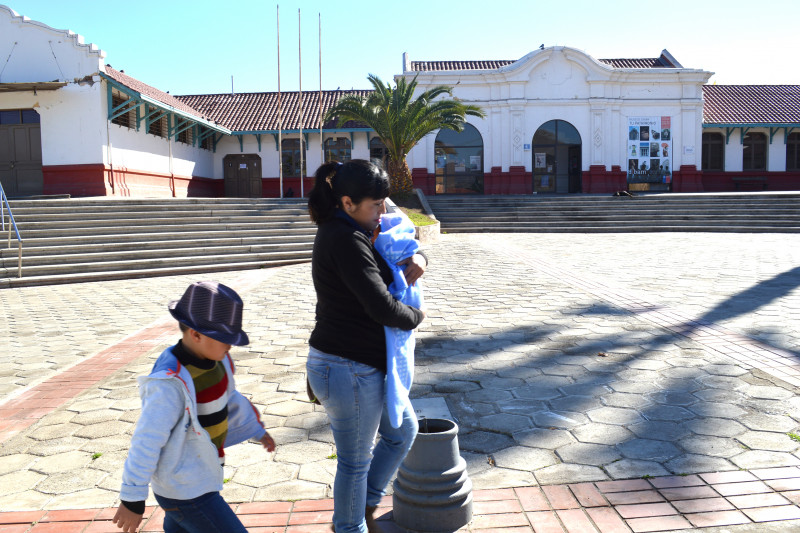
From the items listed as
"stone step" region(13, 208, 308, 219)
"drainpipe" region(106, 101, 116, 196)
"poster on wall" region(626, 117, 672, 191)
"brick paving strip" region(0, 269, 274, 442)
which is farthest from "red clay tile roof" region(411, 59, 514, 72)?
"brick paving strip" region(0, 269, 274, 442)

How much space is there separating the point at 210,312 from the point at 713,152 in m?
33.2

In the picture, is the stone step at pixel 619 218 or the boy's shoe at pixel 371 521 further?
the stone step at pixel 619 218

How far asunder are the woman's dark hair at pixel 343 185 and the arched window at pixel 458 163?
27.2m

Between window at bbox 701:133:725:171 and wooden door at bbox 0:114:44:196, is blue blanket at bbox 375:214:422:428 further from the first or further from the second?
window at bbox 701:133:725:171

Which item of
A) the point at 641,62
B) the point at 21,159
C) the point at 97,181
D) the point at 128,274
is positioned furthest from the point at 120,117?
the point at 641,62

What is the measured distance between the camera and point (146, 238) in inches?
566

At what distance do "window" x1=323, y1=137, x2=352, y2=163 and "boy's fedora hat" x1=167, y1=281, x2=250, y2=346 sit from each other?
1062 inches

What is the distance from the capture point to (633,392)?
15.0 ft

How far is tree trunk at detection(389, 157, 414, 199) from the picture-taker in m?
22.5

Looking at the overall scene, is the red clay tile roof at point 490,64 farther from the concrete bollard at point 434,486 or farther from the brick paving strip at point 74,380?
the concrete bollard at point 434,486

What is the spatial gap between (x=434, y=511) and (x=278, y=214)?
1502 cm

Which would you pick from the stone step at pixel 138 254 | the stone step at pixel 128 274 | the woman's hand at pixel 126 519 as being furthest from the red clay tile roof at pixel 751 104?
the woman's hand at pixel 126 519

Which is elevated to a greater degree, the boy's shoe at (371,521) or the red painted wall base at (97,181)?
the red painted wall base at (97,181)

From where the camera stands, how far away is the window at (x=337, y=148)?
28562 mm
